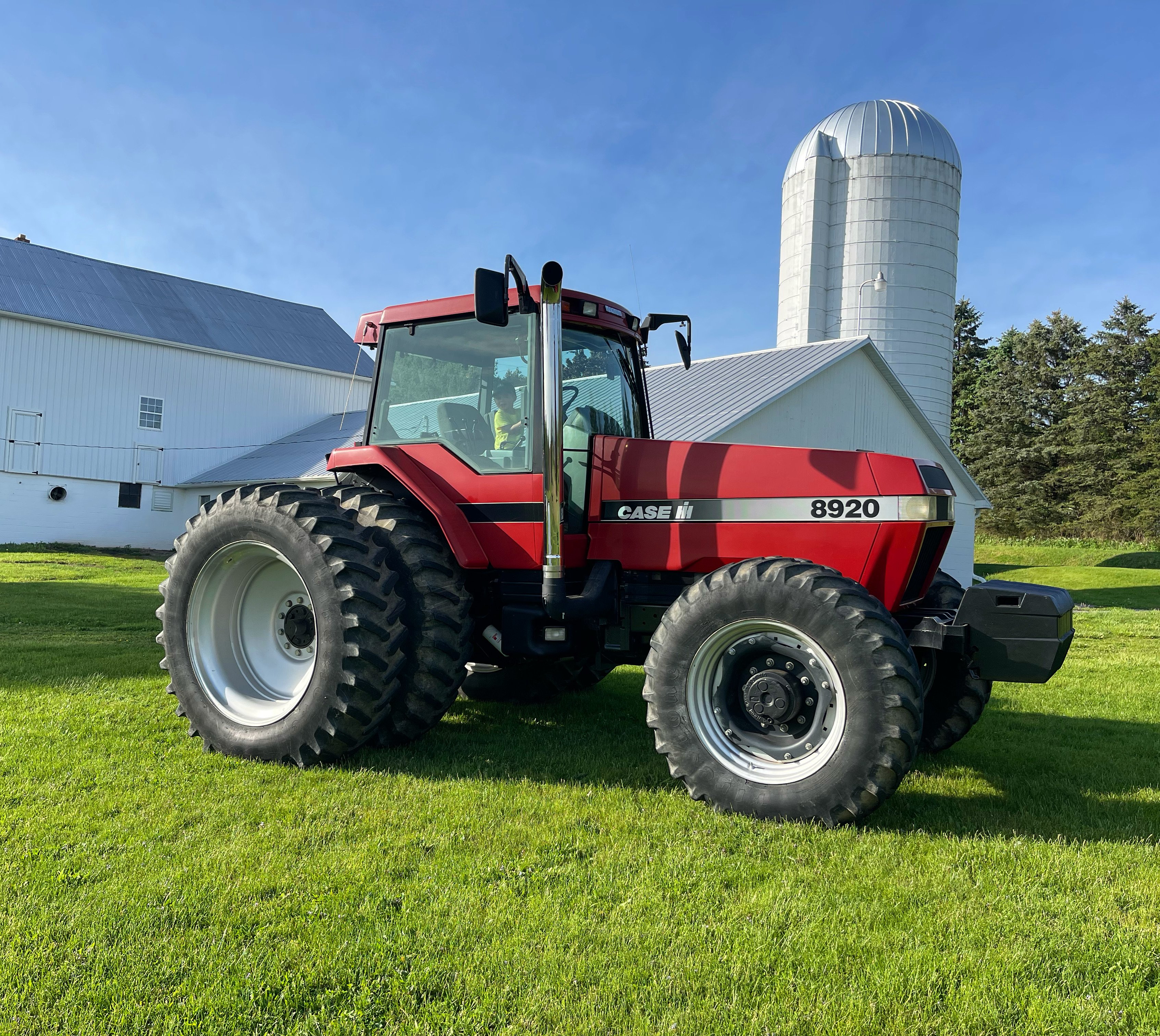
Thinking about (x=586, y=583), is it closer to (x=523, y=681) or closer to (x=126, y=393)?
(x=523, y=681)

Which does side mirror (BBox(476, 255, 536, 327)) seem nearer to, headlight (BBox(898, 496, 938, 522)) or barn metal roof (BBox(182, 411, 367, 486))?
headlight (BBox(898, 496, 938, 522))

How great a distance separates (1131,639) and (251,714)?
502 inches

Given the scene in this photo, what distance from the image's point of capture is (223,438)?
29719mm

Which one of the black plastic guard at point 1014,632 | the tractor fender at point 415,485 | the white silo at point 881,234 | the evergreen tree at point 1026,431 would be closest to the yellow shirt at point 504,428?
the tractor fender at point 415,485

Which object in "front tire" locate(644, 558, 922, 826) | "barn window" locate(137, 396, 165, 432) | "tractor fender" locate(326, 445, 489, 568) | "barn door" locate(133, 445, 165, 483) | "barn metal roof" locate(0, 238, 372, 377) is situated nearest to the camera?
"front tire" locate(644, 558, 922, 826)

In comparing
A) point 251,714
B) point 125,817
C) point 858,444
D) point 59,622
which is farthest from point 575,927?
point 858,444

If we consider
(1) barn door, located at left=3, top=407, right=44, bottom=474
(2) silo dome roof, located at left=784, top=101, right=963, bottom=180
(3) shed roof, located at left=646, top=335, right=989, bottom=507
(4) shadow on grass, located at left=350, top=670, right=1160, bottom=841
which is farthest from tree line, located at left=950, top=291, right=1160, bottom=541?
(4) shadow on grass, located at left=350, top=670, right=1160, bottom=841

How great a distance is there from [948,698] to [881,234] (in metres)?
19.5

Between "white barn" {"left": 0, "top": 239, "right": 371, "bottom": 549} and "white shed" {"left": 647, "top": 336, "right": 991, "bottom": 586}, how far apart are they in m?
10.9

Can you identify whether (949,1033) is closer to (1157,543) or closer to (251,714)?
(251,714)

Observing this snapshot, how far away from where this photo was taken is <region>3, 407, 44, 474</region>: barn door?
83.3 feet

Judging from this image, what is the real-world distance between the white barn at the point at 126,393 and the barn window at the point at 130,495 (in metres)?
0.03

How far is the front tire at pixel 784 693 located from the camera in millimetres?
3885

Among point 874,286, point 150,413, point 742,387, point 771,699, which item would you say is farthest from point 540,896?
point 150,413
